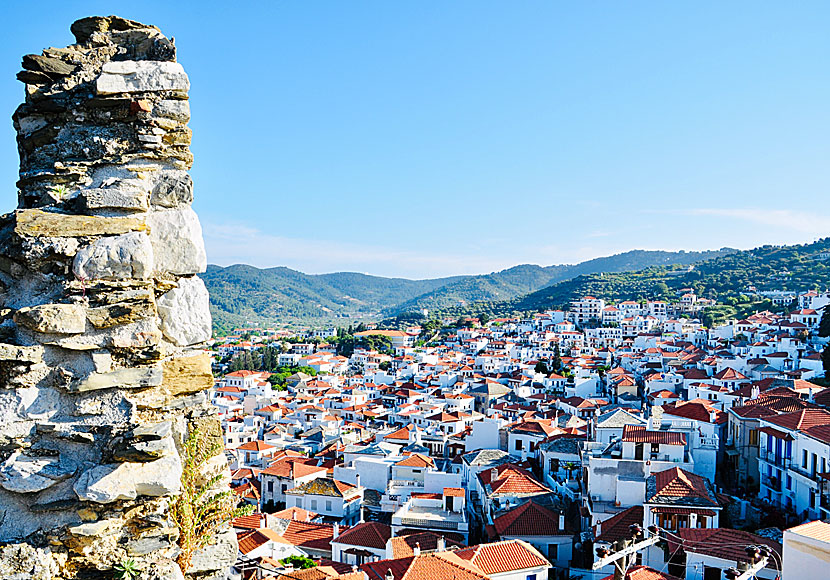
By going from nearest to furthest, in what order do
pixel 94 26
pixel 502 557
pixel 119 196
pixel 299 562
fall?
pixel 119 196 → pixel 94 26 → pixel 502 557 → pixel 299 562

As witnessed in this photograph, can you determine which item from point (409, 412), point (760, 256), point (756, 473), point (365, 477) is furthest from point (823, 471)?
point (760, 256)

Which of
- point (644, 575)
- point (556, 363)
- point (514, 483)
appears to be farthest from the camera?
point (556, 363)

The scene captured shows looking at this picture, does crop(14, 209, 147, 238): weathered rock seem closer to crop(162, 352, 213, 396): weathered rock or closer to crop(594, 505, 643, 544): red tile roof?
crop(162, 352, 213, 396): weathered rock

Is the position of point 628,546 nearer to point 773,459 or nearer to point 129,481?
point 773,459

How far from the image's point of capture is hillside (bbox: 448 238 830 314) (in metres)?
92.9

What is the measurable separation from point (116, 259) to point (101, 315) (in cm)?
29

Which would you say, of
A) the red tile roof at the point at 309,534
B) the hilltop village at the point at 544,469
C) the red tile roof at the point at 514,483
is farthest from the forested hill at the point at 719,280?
the red tile roof at the point at 309,534

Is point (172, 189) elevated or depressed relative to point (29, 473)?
elevated

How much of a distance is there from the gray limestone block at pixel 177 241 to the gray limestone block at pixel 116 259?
0.07m

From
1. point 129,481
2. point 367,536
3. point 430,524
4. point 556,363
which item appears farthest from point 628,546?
point 556,363

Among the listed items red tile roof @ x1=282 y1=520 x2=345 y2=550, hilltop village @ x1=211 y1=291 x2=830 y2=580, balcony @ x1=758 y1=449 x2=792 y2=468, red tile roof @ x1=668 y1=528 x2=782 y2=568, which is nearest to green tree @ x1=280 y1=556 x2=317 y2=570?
hilltop village @ x1=211 y1=291 x2=830 y2=580

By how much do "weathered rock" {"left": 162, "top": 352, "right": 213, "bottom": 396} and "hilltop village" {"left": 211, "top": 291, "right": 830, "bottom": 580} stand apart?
4.80 feet

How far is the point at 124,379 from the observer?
3.14 metres

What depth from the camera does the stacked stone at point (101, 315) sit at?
304 centimetres
